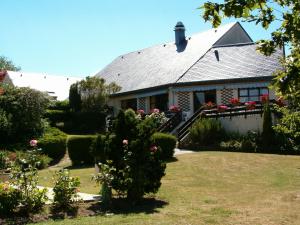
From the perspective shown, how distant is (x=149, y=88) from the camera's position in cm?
3316

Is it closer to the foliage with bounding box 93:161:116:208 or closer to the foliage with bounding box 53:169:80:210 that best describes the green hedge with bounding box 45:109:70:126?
the foliage with bounding box 93:161:116:208

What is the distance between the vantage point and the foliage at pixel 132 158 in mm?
11039

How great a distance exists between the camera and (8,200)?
942 centimetres

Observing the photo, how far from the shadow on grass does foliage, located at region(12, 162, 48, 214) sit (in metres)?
1.20

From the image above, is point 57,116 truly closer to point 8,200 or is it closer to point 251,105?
point 251,105

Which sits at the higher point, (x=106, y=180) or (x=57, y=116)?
(x=57, y=116)

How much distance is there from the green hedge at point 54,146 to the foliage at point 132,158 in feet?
33.7

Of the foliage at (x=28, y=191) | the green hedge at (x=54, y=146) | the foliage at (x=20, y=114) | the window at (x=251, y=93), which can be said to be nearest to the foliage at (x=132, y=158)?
the foliage at (x=28, y=191)

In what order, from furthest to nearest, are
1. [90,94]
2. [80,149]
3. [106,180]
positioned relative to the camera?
[90,94] < [80,149] < [106,180]

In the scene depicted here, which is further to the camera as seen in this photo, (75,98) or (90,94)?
(75,98)

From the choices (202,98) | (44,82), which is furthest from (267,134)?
(44,82)

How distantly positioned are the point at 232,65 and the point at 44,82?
24369mm

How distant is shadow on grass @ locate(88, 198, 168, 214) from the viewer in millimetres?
10125

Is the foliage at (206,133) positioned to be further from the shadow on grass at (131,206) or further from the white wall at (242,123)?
the shadow on grass at (131,206)
